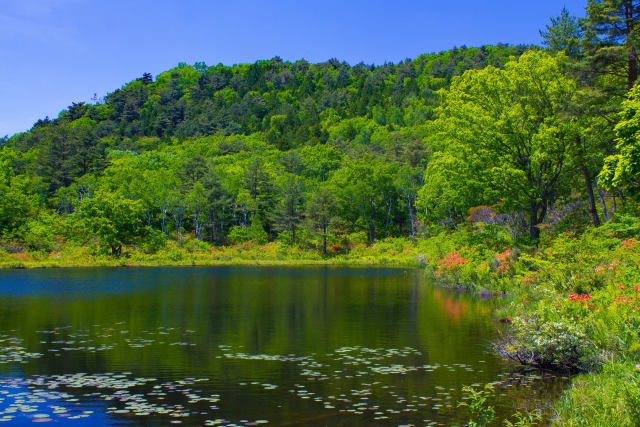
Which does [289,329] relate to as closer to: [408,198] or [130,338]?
[130,338]

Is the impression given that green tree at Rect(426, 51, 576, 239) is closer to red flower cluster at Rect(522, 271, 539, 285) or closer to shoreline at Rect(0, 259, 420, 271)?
red flower cluster at Rect(522, 271, 539, 285)

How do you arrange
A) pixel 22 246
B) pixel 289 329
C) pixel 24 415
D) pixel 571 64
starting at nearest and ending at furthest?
pixel 24 415, pixel 289 329, pixel 571 64, pixel 22 246

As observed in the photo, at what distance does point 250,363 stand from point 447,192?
26.8m

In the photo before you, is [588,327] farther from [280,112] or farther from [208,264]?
[280,112]

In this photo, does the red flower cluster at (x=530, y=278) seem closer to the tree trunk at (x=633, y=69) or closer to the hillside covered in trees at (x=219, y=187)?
the tree trunk at (x=633, y=69)

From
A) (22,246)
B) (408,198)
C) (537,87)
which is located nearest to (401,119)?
(408,198)

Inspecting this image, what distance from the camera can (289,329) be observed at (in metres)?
22.0

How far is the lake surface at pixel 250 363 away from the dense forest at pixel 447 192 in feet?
7.86

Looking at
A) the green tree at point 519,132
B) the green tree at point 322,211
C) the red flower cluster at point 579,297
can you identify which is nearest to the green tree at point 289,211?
the green tree at point 322,211

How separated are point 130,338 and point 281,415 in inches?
423

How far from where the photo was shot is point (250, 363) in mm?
15648

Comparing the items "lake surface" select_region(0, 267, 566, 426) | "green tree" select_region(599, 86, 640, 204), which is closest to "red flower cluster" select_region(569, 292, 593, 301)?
"lake surface" select_region(0, 267, 566, 426)

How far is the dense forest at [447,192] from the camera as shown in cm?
1599

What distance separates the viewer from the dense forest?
16.0 meters
